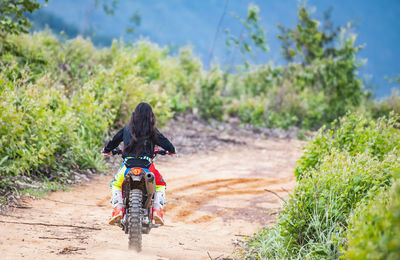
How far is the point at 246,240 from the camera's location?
6.08m

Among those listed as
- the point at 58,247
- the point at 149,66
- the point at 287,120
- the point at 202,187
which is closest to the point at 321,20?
the point at 287,120

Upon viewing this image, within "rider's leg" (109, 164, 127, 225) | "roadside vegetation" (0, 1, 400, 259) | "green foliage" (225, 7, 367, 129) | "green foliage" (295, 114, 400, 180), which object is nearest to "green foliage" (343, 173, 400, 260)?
"roadside vegetation" (0, 1, 400, 259)

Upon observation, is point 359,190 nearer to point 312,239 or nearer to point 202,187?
point 312,239

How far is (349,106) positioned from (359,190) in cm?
1553

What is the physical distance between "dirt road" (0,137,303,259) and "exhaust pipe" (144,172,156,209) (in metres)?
0.55

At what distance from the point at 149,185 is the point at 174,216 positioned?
2495 millimetres

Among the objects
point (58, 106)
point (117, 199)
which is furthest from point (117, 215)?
point (58, 106)

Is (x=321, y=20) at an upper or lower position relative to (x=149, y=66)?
upper

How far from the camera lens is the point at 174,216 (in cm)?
707

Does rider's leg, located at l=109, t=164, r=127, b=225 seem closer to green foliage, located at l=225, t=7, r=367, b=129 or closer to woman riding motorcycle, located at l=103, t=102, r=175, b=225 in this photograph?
woman riding motorcycle, located at l=103, t=102, r=175, b=225

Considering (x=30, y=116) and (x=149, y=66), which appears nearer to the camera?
(x=30, y=116)

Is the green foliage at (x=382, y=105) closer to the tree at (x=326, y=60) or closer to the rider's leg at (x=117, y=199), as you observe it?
the tree at (x=326, y=60)

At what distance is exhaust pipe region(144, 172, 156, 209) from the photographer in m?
4.63

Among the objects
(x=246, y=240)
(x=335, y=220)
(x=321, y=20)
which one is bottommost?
(x=246, y=240)
